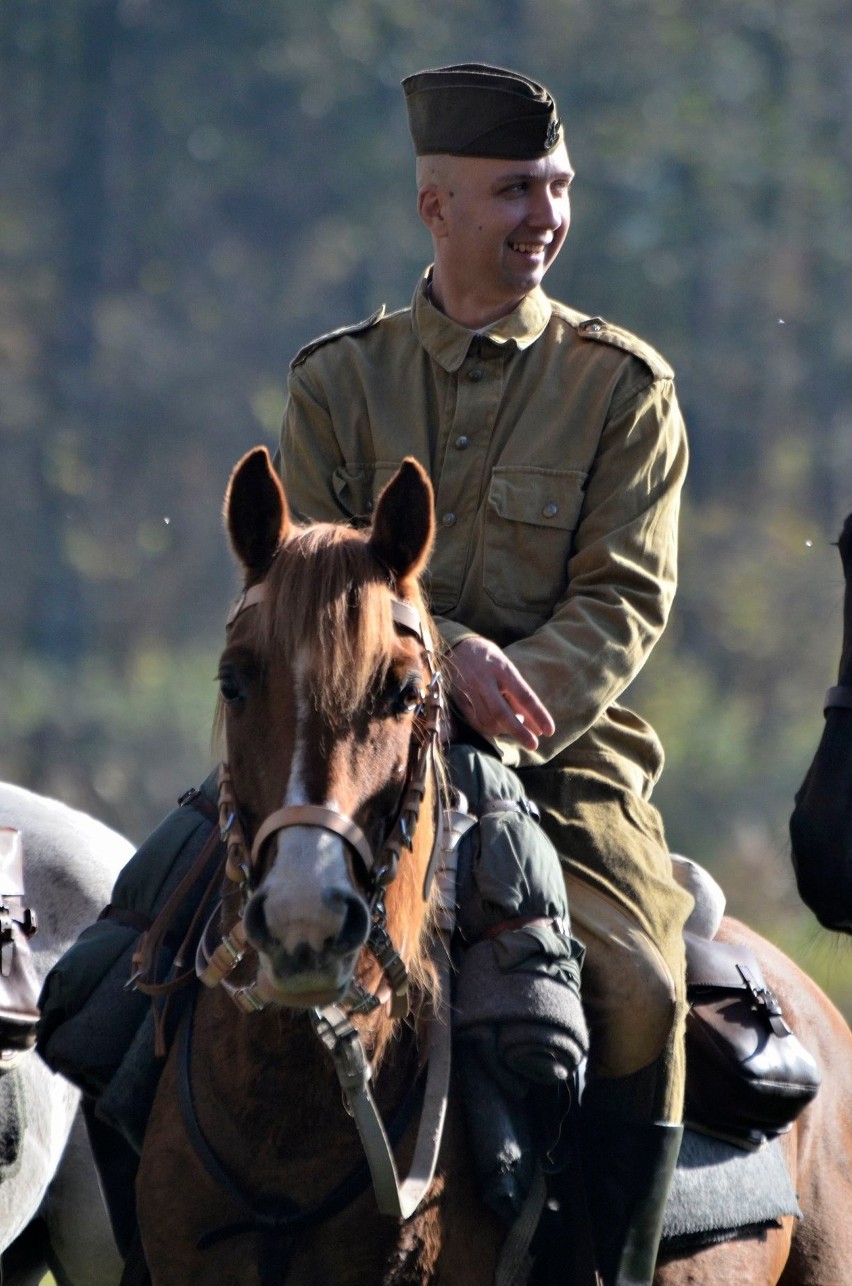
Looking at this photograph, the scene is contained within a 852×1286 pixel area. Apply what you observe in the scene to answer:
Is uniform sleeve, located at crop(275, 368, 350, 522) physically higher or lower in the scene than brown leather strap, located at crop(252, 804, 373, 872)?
higher

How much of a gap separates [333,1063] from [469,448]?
57.7 inches

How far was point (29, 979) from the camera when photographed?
4844 millimetres

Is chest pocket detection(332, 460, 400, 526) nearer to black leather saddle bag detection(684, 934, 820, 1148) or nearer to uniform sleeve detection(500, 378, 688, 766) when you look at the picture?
uniform sleeve detection(500, 378, 688, 766)

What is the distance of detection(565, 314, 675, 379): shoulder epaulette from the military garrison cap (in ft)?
1.30

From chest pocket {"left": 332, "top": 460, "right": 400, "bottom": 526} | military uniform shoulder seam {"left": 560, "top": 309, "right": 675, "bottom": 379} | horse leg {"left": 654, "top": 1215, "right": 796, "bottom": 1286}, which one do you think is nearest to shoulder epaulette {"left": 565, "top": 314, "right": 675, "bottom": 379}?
military uniform shoulder seam {"left": 560, "top": 309, "right": 675, "bottom": 379}

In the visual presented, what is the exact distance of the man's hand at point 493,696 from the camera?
3787 millimetres

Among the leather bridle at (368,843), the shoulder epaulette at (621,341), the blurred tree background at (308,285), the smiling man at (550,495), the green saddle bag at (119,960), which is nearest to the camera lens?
the leather bridle at (368,843)

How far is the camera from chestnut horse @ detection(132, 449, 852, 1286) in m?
3.17

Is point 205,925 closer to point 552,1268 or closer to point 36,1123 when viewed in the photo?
point 552,1268

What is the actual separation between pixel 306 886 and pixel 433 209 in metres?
1.93

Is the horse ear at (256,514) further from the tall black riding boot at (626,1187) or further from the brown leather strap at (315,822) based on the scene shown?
the tall black riding boot at (626,1187)

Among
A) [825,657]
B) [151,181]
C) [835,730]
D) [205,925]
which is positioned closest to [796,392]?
[825,657]

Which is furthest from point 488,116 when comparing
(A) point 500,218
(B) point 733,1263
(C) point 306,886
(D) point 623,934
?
(B) point 733,1263

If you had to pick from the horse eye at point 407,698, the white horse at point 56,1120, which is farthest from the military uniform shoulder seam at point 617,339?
the white horse at point 56,1120
